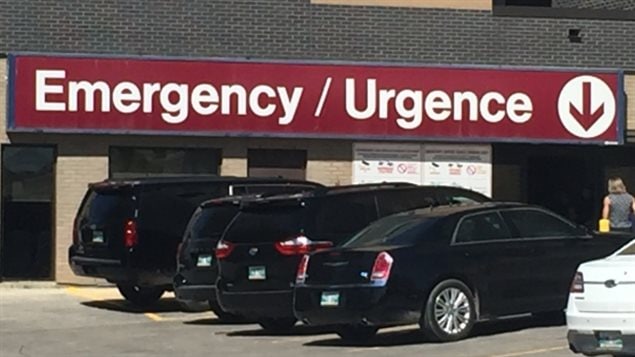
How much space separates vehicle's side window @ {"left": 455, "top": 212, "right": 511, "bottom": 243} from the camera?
52.0 ft

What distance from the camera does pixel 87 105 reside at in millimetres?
23797

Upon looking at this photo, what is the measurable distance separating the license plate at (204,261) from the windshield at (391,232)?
8.53ft

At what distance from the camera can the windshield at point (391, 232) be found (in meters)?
15.6

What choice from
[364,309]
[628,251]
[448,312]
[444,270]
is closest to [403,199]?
[444,270]

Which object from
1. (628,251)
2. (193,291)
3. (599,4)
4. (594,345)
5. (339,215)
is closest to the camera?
(594,345)

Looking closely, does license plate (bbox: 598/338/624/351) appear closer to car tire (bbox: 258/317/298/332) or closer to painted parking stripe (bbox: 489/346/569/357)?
painted parking stripe (bbox: 489/346/569/357)

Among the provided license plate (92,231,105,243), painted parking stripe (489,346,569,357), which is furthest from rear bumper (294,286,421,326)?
license plate (92,231,105,243)

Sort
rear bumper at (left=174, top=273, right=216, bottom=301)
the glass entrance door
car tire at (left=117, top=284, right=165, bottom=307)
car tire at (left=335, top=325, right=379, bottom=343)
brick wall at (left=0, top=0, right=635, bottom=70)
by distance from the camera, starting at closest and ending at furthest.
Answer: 1. car tire at (left=335, top=325, right=379, bottom=343)
2. rear bumper at (left=174, top=273, right=216, bottom=301)
3. car tire at (left=117, top=284, right=165, bottom=307)
4. the glass entrance door
5. brick wall at (left=0, top=0, right=635, bottom=70)

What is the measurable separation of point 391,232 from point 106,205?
5952 mm

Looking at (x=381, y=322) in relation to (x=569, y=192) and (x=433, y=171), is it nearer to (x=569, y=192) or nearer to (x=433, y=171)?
(x=433, y=171)

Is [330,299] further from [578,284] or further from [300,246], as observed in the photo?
[578,284]

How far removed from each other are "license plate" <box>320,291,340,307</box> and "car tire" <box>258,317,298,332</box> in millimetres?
2146

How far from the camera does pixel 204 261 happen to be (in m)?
18.4

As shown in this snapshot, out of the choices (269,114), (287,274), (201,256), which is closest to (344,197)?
(287,274)
